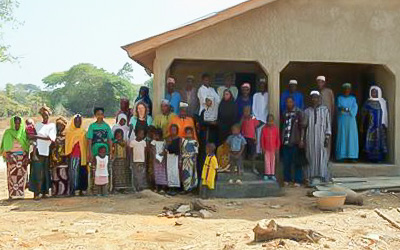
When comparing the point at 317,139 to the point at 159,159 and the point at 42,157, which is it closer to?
the point at 159,159

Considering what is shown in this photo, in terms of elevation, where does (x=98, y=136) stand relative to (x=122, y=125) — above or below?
below

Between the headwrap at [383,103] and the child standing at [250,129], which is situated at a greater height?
the headwrap at [383,103]

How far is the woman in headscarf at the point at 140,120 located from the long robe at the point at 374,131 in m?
4.61

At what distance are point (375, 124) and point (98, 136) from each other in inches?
224

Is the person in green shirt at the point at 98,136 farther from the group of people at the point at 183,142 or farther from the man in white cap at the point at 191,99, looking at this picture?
the man in white cap at the point at 191,99

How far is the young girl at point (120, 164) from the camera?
27.8ft

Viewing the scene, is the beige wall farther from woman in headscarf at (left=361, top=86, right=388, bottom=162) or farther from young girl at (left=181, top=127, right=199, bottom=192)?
young girl at (left=181, top=127, right=199, bottom=192)

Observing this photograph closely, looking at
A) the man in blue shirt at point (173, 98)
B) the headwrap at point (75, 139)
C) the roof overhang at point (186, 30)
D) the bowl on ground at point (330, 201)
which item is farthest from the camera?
the man in blue shirt at point (173, 98)

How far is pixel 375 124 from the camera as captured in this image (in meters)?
9.66

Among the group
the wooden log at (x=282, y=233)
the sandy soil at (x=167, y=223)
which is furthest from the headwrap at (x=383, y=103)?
the wooden log at (x=282, y=233)

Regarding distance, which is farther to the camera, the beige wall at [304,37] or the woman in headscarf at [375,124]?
the woman in headscarf at [375,124]

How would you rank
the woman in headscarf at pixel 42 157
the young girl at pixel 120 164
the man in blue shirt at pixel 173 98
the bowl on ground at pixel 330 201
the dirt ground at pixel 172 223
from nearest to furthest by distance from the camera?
the dirt ground at pixel 172 223 → the bowl on ground at pixel 330 201 → the woman in headscarf at pixel 42 157 → the young girl at pixel 120 164 → the man in blue shirt at pixel 173 98

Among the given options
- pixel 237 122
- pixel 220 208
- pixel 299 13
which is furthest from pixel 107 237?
pixel 299 13

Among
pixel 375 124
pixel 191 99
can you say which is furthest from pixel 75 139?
pixel 375 124
